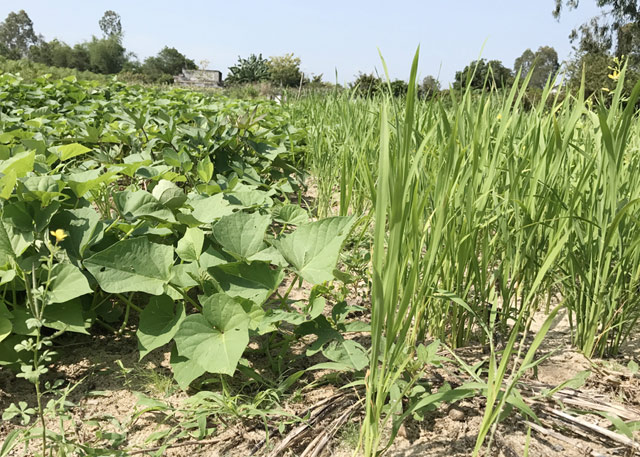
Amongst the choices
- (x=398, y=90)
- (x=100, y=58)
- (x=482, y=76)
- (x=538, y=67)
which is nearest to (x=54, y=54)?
(x=100, y=58)

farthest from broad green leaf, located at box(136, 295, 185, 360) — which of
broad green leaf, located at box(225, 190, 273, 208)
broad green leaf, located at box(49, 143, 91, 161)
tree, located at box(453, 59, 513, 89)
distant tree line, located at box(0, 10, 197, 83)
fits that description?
distant tree line, located at box(0, 10, 197, 83)

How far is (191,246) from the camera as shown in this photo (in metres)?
1.19

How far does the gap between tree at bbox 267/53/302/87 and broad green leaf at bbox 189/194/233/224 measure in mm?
33301

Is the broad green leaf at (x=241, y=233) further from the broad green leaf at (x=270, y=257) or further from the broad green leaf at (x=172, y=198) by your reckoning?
the broad green leaf at (x=172, y=198)

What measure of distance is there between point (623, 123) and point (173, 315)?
112cm

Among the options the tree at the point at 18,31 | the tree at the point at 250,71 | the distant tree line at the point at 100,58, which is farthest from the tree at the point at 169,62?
the tree at the point at 18,31

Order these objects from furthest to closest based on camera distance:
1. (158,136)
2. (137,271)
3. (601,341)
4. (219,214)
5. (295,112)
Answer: (295,112), (158,136), (219,214), (601,341), (137,271)

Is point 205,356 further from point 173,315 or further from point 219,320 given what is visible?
point 173,315

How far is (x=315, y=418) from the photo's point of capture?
953 millimetres

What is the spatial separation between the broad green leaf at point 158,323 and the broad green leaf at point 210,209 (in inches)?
10.9

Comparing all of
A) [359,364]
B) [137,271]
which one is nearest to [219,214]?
[137,271]

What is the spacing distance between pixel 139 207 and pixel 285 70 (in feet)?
122

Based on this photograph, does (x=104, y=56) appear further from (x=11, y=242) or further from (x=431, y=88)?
(x=11, y=242)

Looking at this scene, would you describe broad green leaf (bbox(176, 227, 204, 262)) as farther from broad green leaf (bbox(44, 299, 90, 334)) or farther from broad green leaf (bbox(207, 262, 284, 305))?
broad green leaf (bbox(44, 299, 90, 334))
